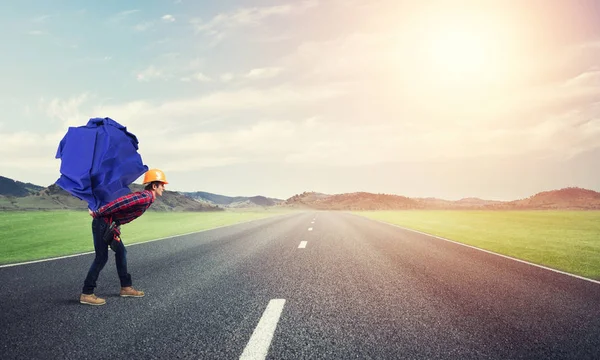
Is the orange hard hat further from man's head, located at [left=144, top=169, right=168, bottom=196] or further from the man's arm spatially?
the man's arm

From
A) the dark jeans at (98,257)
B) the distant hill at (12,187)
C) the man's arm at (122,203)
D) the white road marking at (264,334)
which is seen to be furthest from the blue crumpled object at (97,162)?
the distant hill at (12,187)

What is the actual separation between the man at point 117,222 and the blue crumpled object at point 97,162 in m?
0.22

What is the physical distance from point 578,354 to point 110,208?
575 centimetres

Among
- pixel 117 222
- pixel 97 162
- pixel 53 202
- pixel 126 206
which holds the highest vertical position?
pixel 53 202

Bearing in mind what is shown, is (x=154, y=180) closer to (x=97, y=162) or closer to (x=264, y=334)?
(x=97, y=162)

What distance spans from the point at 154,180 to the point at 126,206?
0.53 metres

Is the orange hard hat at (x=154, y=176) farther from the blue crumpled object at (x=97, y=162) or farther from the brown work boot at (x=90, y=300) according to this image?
the brown work boot at (x=90, y=300)

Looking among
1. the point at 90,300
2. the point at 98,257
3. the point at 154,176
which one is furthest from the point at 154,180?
Result: the point at 90,300

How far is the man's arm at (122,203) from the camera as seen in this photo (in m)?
5.23

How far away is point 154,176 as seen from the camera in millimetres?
5480

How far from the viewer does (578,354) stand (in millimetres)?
3441

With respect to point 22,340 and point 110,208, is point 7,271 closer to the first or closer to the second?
point 110,208

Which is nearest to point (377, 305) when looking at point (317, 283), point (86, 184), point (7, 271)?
point (317, 283)

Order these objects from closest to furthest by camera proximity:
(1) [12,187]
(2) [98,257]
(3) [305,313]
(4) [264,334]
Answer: (4) [264,334], (3) [305,313], (2) [98,257], (1) [12,187]
